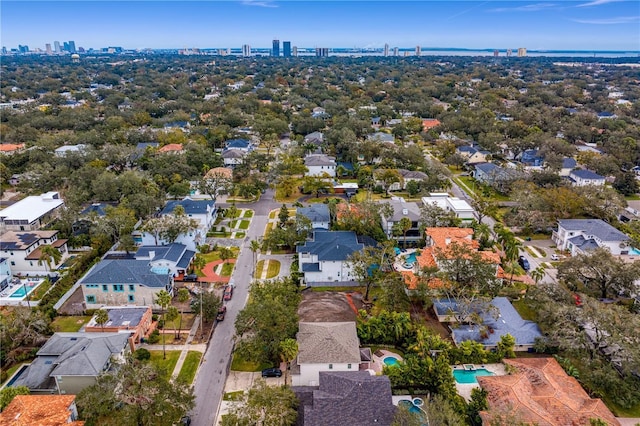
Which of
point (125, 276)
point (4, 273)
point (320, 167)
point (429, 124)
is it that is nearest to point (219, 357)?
point (125, 276)

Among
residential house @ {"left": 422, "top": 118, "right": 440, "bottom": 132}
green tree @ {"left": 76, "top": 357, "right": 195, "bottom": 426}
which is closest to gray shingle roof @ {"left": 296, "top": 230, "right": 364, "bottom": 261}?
green tree @ {"left": 76, "top": 357, "right": 195, "bottom": 426}

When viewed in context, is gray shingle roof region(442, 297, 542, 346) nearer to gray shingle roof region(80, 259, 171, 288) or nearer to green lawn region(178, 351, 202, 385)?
green lawn region(178, 351, 202, 385)

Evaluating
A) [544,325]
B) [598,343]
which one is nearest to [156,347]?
[544,325]

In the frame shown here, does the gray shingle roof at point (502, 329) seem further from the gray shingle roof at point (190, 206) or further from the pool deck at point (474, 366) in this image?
the gray shingle roof at point (190, 206)

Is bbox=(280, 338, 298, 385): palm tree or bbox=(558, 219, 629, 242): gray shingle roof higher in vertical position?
bbox=(558, 219, 629, 242): gray shingle roof

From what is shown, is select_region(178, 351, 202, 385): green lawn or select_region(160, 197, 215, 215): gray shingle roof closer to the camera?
select_region(178, 351, 202, 385): green lawn

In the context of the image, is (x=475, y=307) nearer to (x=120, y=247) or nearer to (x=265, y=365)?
(x=265, y=365)

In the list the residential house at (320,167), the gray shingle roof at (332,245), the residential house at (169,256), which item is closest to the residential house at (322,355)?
the gray shingle roof at (332,245)
